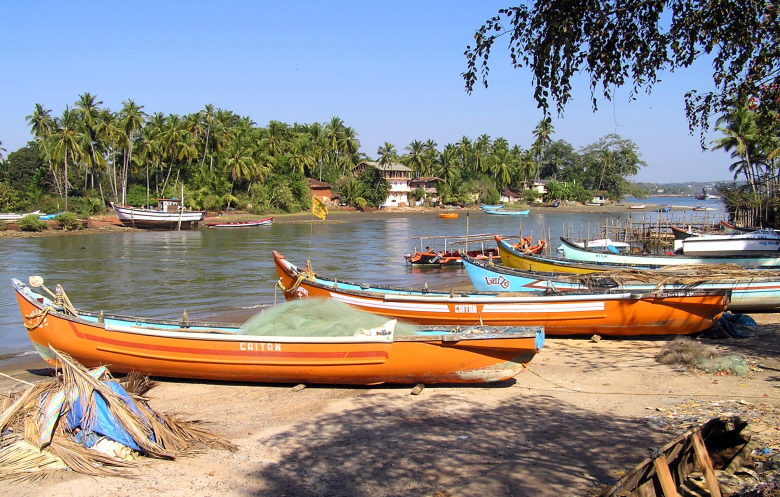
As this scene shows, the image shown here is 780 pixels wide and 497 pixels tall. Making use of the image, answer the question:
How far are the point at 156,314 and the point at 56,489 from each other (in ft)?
44.3

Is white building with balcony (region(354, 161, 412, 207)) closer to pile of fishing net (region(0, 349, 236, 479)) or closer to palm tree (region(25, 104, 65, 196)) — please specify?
palm tree (region(25, 104, 65, 196))

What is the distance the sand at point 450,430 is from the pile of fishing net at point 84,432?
0.70 ft

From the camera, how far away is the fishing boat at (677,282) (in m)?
14.2

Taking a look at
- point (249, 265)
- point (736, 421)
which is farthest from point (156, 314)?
point (736, 421)

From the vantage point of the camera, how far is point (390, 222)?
222 ft

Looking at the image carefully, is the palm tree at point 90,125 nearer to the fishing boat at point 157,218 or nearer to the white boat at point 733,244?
the fishing boat at point 157,218

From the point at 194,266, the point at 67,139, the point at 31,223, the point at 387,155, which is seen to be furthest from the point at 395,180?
the point at 194,266

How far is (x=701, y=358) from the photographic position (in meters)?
10.3

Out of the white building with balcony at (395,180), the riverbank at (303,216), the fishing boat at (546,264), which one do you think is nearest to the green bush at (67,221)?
the riverbank at (303,216)

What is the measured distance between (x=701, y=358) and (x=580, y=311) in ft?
9.59

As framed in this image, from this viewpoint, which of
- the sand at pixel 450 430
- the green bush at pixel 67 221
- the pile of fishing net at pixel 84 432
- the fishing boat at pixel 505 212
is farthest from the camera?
the fishing boat at pixel 505 212

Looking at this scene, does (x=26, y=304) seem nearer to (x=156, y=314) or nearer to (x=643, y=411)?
(x=156, y=314)

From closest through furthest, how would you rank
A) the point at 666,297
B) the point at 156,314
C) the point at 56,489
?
1. the point at 56,489
2. the point at 666,297
3. the point at 156,314

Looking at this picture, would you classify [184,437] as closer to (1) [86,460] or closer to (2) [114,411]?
(2) [114,411]
